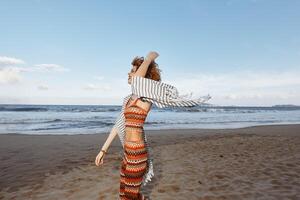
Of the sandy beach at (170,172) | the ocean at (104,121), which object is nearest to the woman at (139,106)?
the ocean at (104,121)

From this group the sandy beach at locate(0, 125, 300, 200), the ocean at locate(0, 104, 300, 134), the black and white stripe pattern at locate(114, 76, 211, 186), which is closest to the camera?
the black and white stripe pattern at locate(114, 76, 211, 186)

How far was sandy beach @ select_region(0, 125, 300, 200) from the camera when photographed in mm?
5762

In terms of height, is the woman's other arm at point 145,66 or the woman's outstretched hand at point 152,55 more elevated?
the woman's outstretched hand at point 152,55

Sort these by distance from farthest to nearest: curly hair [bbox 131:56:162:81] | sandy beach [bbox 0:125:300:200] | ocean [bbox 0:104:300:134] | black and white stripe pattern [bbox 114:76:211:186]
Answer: ocean [bbox 0:104:300:134] → sandy beach [bbox 0:125:300:200] → curly hair [bbox 131:56:162:81] → black and white stripe pattern [bbox 114:76:211:186]

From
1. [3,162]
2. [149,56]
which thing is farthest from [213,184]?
[3,162]

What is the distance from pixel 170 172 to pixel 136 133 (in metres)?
4.60

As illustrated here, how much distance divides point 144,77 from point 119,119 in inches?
21.1

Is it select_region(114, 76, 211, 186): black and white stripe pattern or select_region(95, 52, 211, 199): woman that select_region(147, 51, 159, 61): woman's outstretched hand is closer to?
select_region(95, 52, 211, 199): woman

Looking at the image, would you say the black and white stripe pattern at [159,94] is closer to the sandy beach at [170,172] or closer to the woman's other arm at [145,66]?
the woman's other arm at [145,66]

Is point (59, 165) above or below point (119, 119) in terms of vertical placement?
below

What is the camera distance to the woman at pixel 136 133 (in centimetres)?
278

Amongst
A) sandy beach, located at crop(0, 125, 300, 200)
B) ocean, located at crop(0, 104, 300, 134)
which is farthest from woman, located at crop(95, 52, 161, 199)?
sandy beach, located at crop(0, 125, 300, 200)

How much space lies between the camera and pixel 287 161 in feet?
26.9

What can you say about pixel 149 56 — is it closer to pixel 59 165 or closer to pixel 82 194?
pixel 82 194
